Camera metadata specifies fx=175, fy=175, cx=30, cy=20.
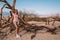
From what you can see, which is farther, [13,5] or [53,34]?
[13,5]

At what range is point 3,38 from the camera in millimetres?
9977

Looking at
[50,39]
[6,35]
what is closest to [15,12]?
[6,35]

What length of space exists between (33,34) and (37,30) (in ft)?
2.57

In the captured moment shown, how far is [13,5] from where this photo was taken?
10352 millimetres

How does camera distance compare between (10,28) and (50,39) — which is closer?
(50,39)

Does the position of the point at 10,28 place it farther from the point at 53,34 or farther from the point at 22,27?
the point at 53,34

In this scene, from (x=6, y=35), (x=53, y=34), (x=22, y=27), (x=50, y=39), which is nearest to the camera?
(x=50, y=39)

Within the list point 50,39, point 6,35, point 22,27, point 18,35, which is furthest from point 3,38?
point 50,39

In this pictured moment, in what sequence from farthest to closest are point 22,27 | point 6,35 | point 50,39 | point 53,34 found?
point 22,27 < point 6,35 < point 53,34 < point 50,39

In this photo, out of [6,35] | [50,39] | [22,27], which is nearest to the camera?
[50,39]

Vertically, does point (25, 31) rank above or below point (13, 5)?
below

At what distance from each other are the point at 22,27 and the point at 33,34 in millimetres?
1568

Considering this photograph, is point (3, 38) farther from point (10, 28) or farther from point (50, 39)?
point (50, 39)

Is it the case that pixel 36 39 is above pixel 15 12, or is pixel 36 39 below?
below
